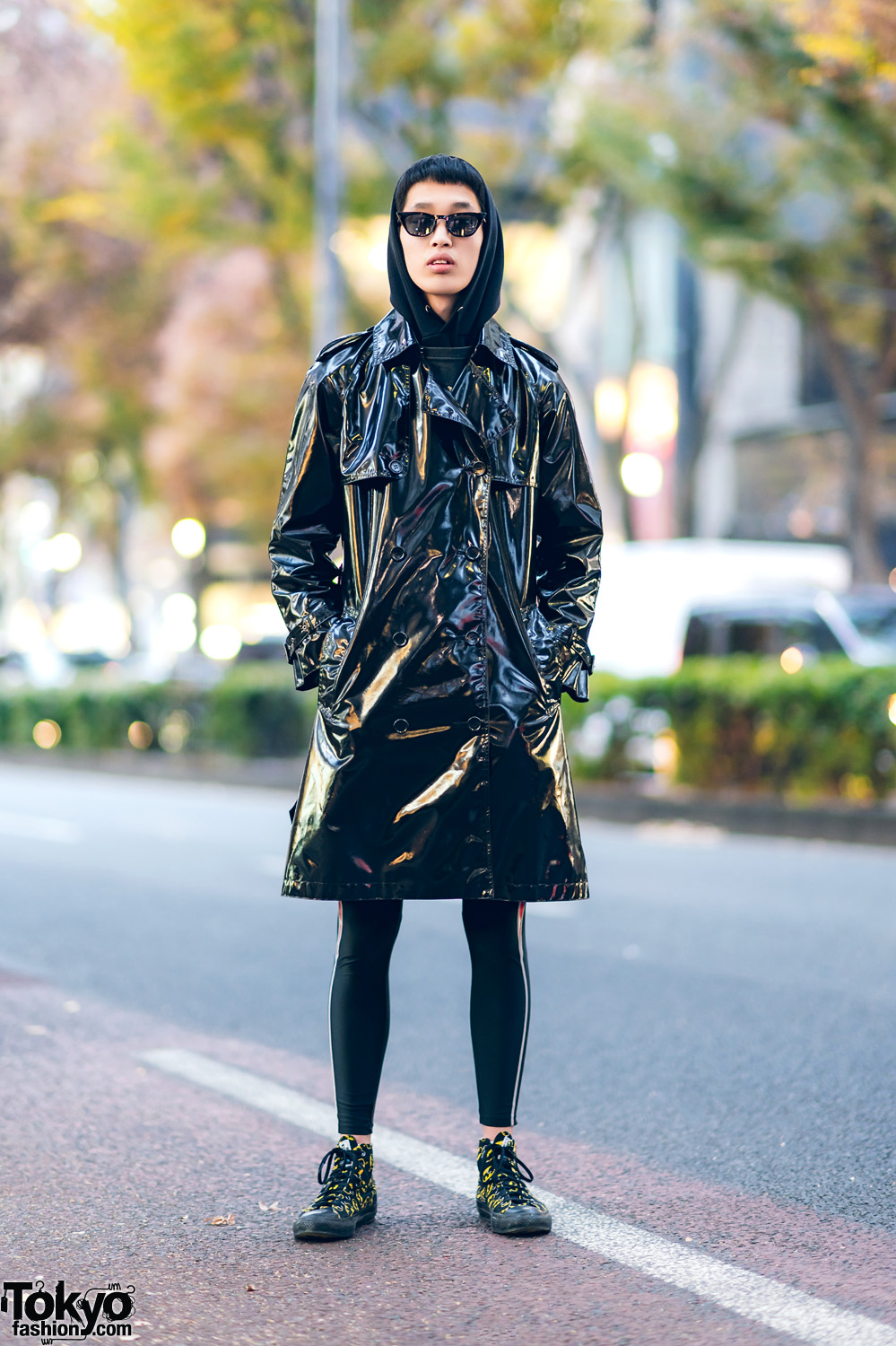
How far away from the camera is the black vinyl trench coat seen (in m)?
3.36

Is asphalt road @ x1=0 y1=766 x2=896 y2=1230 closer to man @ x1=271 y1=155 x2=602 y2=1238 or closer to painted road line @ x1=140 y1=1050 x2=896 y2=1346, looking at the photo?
painted road line @ x1=140 y1=1050 x2=896 y2=1346

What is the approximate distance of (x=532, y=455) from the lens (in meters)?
3.47

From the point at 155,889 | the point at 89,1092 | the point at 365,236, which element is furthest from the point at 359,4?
the point at 89,1092

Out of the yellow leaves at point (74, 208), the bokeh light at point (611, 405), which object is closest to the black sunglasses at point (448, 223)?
the bokeh light at point (611, 405)

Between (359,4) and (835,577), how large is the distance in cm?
858

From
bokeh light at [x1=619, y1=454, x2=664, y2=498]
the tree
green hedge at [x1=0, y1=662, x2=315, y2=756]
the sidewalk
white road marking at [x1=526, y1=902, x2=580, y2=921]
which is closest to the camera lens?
white road marking at [x1=526, y1=902, x2=580, y2=921]

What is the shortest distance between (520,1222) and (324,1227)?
383mm

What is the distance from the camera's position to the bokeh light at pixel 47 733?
25.3 m

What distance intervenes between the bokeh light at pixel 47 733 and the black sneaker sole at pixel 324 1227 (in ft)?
73.2

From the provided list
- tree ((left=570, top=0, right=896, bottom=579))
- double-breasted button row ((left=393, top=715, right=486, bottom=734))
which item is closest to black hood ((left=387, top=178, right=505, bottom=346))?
double-breasted button row ((left=393, top=715, right=486, bottom=734))

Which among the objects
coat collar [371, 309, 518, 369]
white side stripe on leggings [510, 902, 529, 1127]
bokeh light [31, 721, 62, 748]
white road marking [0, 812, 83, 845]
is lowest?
white road marking [0, 812, 83, 845]

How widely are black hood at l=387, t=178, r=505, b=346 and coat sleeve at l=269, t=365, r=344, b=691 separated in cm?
22

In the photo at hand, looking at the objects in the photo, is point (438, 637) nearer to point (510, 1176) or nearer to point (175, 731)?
point (510, 1176)

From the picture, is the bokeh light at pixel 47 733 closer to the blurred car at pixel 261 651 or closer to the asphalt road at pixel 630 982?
the blurred car at pixel 261 651
